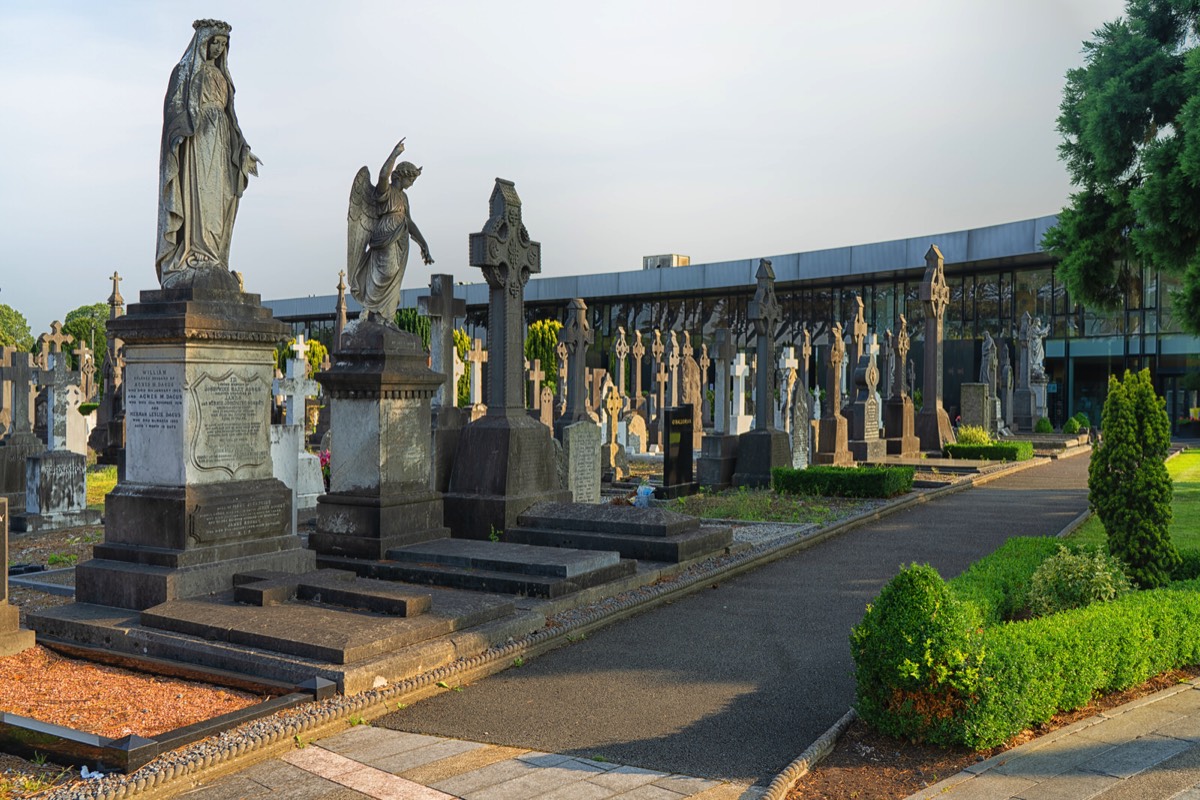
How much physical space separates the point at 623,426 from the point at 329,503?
1721 centimetres

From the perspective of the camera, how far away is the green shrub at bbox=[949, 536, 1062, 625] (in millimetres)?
6682

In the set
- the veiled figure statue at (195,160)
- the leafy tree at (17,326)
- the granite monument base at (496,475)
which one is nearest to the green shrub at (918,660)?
the granite monument base at (496,475)

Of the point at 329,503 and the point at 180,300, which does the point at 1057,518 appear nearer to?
the point at 329,503

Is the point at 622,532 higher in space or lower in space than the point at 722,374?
lower

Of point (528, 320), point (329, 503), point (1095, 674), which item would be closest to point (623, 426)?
point (329, 503)

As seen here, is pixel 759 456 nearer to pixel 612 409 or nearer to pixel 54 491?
pixel 612 409

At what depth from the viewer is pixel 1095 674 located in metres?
5.62

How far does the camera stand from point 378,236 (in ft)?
35.6

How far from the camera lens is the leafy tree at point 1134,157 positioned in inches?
642

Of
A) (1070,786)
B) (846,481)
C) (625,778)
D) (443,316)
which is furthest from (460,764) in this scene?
(846,481)

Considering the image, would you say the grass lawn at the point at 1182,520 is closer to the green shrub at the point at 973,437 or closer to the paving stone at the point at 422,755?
the green shrub at the point at 973,437

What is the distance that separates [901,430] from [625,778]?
21250 millimetres

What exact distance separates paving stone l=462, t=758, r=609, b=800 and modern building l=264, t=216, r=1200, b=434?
3665cm

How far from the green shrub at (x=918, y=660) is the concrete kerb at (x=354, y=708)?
0.36m
